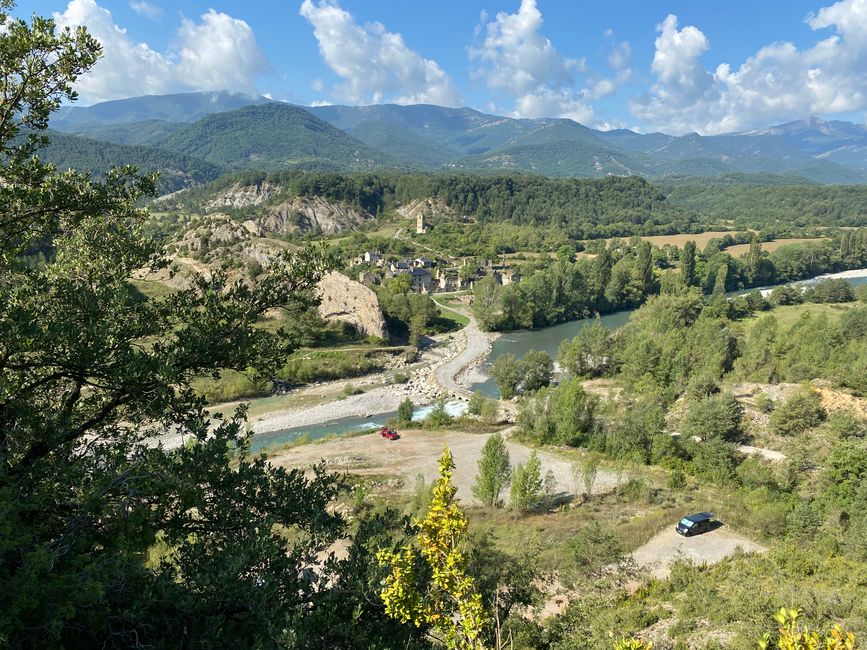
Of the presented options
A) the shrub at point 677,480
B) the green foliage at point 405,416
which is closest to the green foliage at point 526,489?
the shrub at point 677,480

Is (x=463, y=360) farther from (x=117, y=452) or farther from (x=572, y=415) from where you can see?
(x=117, y=452)

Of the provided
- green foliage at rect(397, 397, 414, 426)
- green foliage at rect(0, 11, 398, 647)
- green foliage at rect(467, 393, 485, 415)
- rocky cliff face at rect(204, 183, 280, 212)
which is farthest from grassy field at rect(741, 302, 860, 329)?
rocky cliff face at rect(204, 183, 280, 212)

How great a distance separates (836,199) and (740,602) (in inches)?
7414

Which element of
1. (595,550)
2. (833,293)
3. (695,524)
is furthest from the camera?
(833,293)

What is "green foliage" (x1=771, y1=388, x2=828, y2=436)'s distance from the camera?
26234mm

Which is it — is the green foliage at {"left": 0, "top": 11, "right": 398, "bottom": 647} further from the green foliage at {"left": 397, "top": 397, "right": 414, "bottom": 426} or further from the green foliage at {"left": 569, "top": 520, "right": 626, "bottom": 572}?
the green foliage at {"left": 397, "top": 397, "right": 414, "bottom": 426}

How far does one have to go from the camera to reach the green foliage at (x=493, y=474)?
21.7 m

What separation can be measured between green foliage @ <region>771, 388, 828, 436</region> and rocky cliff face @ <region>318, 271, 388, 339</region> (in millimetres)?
35792

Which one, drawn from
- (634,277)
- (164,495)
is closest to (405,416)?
(164,495)

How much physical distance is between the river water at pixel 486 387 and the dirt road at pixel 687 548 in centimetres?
1790

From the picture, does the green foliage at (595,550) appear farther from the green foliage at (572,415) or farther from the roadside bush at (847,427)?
the roadside bush at (847,427)

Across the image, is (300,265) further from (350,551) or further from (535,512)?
(535,512)

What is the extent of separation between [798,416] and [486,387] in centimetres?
2163

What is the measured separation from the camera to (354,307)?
54.0m
